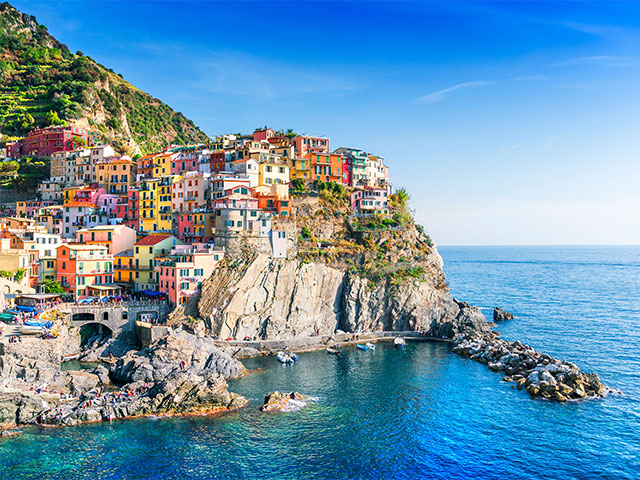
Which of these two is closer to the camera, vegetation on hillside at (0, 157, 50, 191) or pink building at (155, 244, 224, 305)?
pink building at (155, 244, 224, 305)

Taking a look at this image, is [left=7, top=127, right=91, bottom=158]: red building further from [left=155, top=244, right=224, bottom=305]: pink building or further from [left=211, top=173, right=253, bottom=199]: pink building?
[left=155, top=244, right=224, bottom=305]: pink building

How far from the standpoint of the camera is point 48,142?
364ft

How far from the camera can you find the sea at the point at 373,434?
128 ft

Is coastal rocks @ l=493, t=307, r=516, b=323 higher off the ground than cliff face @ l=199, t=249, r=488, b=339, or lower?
lower

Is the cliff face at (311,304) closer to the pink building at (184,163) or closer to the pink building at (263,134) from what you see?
the pink building at (184,163)

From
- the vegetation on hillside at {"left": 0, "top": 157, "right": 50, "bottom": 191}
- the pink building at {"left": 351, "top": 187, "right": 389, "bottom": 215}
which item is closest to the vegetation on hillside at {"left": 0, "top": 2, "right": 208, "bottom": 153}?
the vegetation on hillside at {"left": 0, "top": 157, "right": 50, "bottom": 191}

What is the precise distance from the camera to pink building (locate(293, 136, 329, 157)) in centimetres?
10456

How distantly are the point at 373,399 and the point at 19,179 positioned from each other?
8669 cm

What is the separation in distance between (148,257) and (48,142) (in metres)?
50.3

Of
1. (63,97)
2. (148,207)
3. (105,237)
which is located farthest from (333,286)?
(63,97)

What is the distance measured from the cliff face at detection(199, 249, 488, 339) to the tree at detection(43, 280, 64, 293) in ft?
66.1

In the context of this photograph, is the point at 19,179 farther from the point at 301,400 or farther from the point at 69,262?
the point at 301,400

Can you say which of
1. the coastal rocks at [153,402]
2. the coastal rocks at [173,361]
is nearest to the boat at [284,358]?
the coastal rocks at [173,361]

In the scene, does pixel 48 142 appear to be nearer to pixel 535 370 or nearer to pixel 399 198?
pixel 399 198
